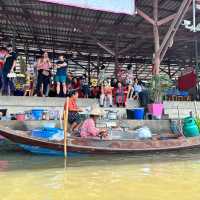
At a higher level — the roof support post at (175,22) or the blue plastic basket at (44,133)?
the roof support post at (175,22)

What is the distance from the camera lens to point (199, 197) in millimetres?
4965

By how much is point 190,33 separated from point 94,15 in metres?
4.39

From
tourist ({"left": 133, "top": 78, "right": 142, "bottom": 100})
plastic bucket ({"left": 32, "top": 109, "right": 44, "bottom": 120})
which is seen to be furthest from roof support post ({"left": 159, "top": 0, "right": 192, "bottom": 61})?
plastic bucket ({"left": 32, "top": 109, "right": 44, "bottom": 120})

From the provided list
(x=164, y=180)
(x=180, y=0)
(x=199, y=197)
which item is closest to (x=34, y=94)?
(x=180, y=0)

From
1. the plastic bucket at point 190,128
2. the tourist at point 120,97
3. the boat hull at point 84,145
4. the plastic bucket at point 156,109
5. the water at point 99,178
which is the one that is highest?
the tourist at point 120,97

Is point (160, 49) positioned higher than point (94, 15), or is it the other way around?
point (94, 15)

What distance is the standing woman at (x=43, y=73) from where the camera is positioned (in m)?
11.0

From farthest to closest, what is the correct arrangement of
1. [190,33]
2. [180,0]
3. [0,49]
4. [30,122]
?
[190,33] → [180,0] → [0,49] → [30,122]

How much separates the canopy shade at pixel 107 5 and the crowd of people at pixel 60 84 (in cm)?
199

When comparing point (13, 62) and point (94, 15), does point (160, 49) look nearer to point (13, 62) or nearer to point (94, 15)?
point (94, 15)

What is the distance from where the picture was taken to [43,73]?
1109 centimetres

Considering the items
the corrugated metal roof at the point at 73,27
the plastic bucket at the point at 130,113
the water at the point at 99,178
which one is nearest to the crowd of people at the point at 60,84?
the plastic bucket at the point at 130,113

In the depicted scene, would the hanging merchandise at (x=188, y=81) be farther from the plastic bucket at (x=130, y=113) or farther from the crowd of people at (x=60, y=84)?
the plastic bucket at (x=130, y=113)

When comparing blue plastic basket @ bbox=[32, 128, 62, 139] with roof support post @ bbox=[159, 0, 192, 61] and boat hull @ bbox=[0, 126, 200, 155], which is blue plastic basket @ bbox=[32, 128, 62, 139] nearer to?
boat hull @ bbox=[0, 126, 200, 155]
